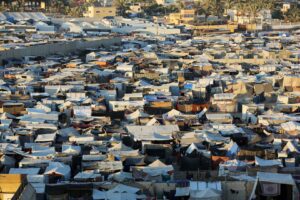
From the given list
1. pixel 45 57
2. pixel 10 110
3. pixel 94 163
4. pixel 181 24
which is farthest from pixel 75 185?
pixel 181 24

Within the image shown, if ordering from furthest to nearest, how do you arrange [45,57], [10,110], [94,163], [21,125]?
1. [45,57]
2. [10,110]
3. [21,125]
4. [94,163]

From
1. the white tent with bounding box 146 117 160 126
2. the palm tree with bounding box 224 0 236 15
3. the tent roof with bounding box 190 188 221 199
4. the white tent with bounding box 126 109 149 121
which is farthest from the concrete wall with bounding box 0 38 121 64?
the palm tree with bounding box 224 0 236 15

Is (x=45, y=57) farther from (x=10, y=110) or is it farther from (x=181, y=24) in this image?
(x=181, y=24)

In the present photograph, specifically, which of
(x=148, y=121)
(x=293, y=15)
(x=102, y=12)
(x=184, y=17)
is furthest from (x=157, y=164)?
(x=293, y=15)

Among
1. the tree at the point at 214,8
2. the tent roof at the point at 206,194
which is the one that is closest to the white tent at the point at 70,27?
the tree at the point at 214,8

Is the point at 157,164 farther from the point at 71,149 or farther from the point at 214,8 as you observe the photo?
the point at 214,8

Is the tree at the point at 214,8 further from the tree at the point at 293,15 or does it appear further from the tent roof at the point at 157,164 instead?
the tent roof at the point at 157,164

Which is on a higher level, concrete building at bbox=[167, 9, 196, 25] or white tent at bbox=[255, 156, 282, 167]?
concrete building at bbox=[167, 9, 196, 25]

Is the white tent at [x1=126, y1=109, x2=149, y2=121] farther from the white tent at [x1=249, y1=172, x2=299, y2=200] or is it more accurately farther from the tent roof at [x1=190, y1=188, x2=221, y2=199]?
the tent roof at [x1=190, y1=188, x2=221, y2=199]
